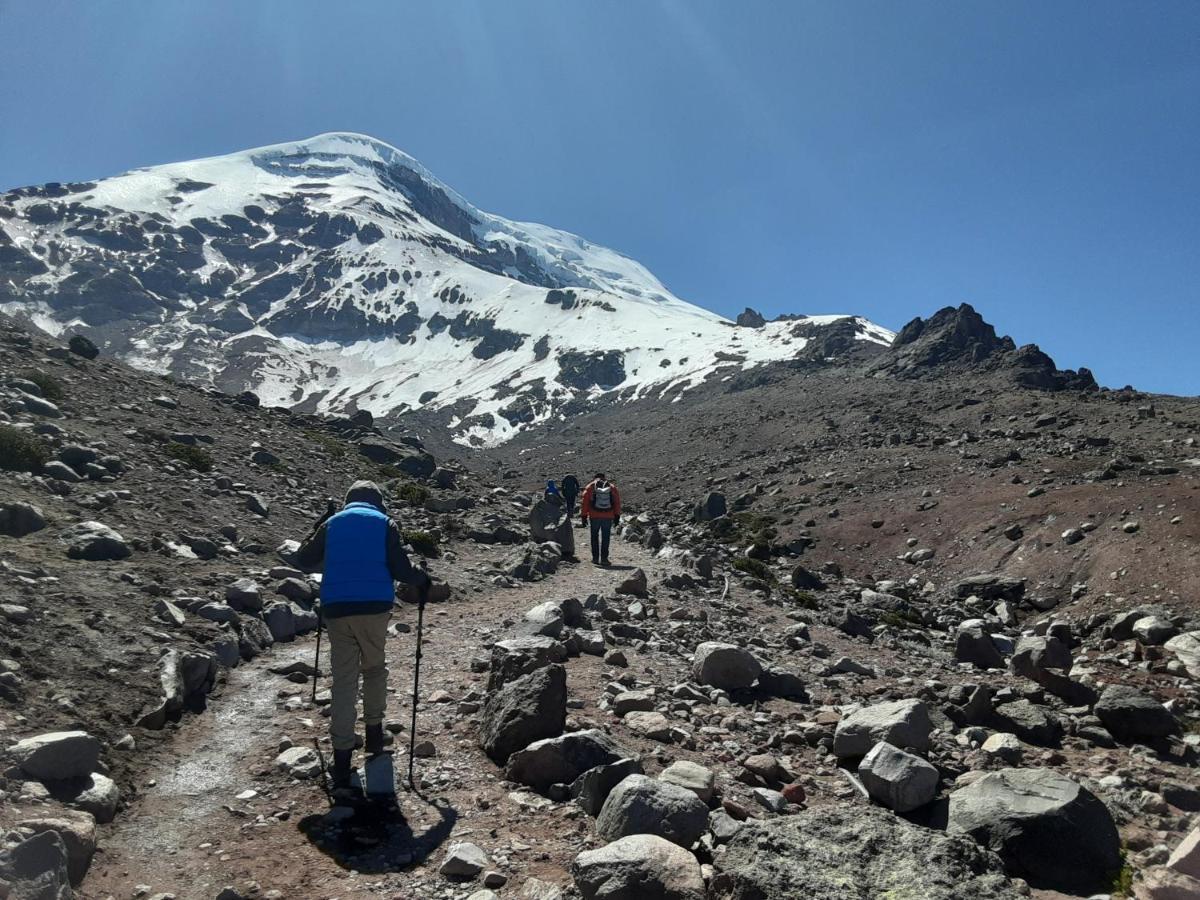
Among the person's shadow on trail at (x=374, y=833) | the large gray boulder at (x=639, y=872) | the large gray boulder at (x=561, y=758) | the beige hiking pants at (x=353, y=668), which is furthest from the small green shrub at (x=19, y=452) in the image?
the large gray boulder at (x=639, y=872)

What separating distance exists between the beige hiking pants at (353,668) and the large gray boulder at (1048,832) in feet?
16.4

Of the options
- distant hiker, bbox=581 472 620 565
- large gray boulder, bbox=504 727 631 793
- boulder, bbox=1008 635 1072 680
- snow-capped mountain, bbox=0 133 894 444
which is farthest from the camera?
snow-capped mountain, bbox=0 133 894 444

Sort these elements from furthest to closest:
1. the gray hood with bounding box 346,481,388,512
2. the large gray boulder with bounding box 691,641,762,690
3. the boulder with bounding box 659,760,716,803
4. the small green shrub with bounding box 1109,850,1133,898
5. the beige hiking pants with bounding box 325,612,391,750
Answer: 1. the large gray boulder with bounding box 691,641,762,690
2. the gray hood with bounding box 346,481,388,512
3. the beige hiking pants with bounding box 325,612,391,750
4. the boulder with bounding box 659,760,716,803
5. the small green shrub with bounding box 1109,850,1133,898

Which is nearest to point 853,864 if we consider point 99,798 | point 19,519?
point 99,798

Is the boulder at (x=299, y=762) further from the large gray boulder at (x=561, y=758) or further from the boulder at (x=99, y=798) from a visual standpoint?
the large gray boulder at (x=561, y=758)

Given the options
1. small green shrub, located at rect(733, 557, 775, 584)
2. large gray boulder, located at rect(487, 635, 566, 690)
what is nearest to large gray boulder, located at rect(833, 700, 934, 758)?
large gray boulder, located at rect(487, 635, 566, 690)

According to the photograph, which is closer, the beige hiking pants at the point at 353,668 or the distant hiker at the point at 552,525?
the beige hiking pants at the point at 353,668

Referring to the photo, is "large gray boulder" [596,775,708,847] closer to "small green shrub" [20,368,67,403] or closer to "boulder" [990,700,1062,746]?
"boulder" [990,700,1062,746]

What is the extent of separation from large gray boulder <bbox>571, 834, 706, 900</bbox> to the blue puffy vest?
310 cm

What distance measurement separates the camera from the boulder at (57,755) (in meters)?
5.12

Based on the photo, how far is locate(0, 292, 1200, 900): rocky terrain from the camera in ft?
15.8

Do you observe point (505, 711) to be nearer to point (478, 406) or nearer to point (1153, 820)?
point (1153, 820)

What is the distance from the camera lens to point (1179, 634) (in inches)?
472

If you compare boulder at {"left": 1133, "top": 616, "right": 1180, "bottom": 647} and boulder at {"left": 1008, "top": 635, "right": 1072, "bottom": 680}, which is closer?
boulder at {"left": 1008, "top": 635, "right": 1072, "bottom": 680}
